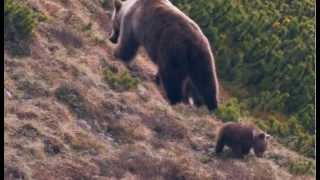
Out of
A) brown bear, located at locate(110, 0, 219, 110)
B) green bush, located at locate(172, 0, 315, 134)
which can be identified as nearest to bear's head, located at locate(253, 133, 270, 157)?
brown bear, located at locate(110, 0, 219, 110)

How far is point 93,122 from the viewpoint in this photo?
35.0 ft

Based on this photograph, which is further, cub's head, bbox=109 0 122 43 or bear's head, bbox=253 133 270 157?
cub's head, bbox=109 0 122 43

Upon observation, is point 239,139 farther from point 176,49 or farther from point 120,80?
point 120,80

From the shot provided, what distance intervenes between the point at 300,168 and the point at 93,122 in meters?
2.81

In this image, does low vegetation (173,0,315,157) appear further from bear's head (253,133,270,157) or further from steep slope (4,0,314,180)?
steep slope (4,0,314,180)

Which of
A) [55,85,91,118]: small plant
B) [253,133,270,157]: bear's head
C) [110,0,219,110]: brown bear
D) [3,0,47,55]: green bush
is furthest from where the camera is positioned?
[253,133,270,157]: bear's head

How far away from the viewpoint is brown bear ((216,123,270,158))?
36.7 ft

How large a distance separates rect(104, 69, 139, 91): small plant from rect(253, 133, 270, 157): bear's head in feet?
5.30

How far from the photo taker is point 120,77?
11.7 meters

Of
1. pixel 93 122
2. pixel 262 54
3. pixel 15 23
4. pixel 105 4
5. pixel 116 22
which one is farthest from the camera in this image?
pixel 262 54

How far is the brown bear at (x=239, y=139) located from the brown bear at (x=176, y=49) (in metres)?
0.38

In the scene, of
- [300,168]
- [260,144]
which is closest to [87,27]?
[260,144]

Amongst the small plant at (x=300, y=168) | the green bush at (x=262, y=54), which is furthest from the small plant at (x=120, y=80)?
the green bush at (x=262, y=54)

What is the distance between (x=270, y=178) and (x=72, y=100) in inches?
98.0
